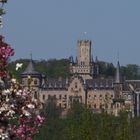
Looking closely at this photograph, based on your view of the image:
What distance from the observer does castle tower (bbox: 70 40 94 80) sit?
146m

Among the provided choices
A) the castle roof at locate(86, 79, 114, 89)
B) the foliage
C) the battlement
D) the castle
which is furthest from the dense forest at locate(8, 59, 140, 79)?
the foliage

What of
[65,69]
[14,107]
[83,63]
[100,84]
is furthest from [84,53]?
[14,107]

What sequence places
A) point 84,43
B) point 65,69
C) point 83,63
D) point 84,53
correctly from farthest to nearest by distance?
point 65,69 < point 84,43 < point 84,53 < point 83,63

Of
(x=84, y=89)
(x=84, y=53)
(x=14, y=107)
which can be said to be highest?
(x=84, y=53)

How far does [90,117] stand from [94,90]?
107m

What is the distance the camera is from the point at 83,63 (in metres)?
146

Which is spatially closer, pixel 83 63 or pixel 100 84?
pixel 100 84

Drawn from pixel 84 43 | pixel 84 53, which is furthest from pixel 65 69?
pixel 84 53

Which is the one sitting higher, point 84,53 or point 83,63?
point 84,53

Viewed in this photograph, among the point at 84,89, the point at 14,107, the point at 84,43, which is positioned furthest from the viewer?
the point at 84,43

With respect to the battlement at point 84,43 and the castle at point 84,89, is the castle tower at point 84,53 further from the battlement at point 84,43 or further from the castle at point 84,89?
the castle at point 84,89

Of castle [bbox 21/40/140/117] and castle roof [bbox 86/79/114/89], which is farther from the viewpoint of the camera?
castle roof [bbox 86/79/114/89]

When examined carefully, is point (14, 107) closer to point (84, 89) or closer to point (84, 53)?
point (84, 89)

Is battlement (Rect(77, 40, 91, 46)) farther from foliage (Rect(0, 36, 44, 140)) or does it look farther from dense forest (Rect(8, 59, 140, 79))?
foliage (Rect(0, 36, 44, 140))
